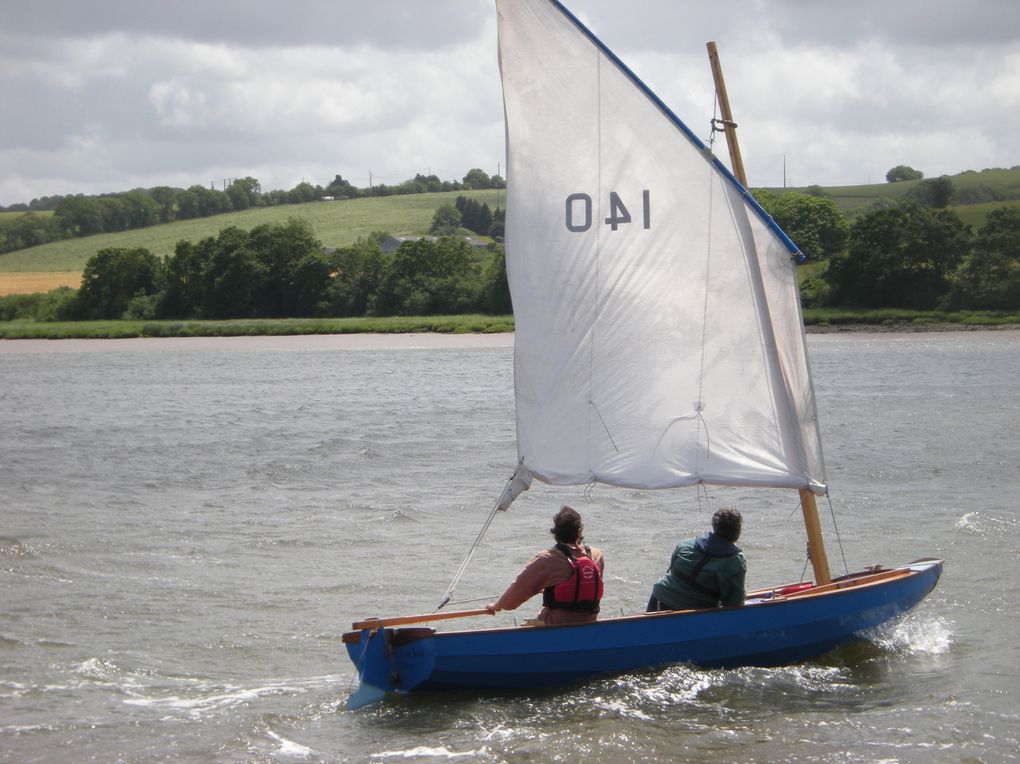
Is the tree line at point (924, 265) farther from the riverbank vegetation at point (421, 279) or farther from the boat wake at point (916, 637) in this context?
the boat wake at point (916, 637)

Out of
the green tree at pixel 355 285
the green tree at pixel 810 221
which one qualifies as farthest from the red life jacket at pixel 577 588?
the green tree at pixel 810 221

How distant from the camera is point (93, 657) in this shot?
13336 millimetres

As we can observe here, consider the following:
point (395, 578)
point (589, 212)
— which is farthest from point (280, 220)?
point (589, 212)

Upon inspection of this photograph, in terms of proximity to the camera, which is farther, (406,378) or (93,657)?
(406,378)

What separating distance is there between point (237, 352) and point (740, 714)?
5801cm

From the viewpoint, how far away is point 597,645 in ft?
35.6

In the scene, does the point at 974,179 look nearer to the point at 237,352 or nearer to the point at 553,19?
the point at 237,352

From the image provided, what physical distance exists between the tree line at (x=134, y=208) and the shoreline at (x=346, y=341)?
69.2 metres

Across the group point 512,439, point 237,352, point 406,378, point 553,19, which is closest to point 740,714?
point 553,19


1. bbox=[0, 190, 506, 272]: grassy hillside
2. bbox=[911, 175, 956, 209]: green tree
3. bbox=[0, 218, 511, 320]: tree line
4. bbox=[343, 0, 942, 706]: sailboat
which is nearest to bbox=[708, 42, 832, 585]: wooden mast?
bbox=[343, 0, 942, 706]: sailboat

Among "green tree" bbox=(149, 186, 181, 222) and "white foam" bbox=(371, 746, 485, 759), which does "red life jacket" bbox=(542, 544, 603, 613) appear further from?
"green tree" bbox=(149, 186, 181, 222)

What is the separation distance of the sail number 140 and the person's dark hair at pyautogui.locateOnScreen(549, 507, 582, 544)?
2.55 m

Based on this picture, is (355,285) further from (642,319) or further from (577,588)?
(577,588)

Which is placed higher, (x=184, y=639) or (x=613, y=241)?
(x=613, y=241)
